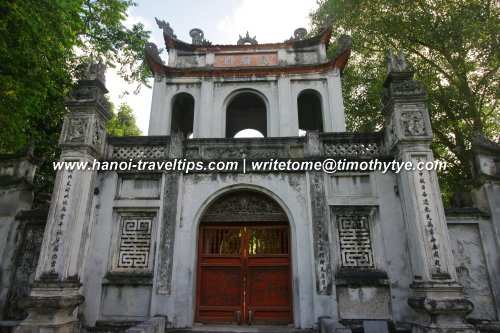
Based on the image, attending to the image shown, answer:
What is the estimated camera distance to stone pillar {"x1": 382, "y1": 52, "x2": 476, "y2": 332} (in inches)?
211

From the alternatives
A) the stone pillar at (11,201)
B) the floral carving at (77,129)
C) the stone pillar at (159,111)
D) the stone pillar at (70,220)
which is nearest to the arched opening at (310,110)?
the stone pillar at (159,111)

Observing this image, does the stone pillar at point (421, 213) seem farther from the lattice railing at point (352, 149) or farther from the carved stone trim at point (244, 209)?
the carved stone trim at point (244, 209)

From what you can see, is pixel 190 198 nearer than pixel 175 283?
No

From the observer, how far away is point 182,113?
12.8 m

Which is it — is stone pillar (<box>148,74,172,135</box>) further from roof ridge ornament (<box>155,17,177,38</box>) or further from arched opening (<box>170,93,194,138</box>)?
roof ridge ornament (<box>155,17,177,38</box>)

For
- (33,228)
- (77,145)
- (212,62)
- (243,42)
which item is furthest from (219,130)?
(33,228)

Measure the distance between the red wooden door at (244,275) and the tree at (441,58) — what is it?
6.66m

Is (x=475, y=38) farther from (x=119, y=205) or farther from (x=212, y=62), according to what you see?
(x=119, y=205)

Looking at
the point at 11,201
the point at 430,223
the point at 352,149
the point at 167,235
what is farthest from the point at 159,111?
the point at 430,223

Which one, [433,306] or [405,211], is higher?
[405,211]

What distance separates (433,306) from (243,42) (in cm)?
1018

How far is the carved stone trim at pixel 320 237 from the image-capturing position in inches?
256

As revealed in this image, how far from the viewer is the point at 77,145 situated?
6.77 metres

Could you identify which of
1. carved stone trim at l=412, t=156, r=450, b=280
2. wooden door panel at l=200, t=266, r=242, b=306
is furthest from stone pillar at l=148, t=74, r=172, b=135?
carved stone trim at l=412, t=156, r=450, b=280
